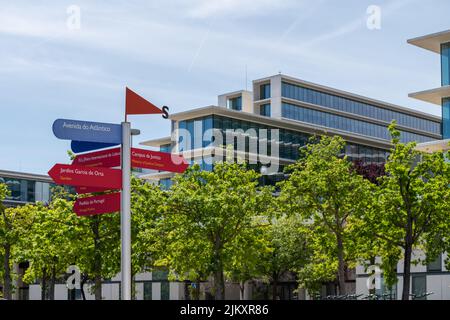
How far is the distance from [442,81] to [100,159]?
2260 inches

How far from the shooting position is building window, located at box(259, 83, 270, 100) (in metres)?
132

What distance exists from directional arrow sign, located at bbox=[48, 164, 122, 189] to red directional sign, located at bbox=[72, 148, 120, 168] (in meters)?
0.24

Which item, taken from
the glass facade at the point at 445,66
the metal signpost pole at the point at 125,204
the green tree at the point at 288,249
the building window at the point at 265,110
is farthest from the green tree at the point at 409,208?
the building window at the point at 265,110

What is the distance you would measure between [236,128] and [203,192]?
67660mm

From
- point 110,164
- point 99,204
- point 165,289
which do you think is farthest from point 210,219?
point 165,289

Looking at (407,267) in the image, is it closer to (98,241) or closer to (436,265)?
(436,265)

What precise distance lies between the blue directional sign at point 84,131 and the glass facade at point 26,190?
112 m

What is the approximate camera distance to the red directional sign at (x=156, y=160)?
1518cm

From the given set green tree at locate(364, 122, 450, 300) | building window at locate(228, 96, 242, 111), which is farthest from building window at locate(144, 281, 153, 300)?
building window at locate(228, 96, 242, 111)

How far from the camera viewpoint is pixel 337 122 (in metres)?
141

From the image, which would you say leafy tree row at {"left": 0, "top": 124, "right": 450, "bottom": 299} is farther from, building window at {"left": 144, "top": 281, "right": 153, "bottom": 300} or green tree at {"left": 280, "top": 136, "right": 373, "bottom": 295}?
building window at {"left": 144, "top": 281, "right": 153, "bottom": 300}

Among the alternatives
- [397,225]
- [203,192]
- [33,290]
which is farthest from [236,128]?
[397,225]

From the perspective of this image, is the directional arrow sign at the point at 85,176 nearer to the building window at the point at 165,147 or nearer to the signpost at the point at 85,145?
the signpost at the point at 85,145
